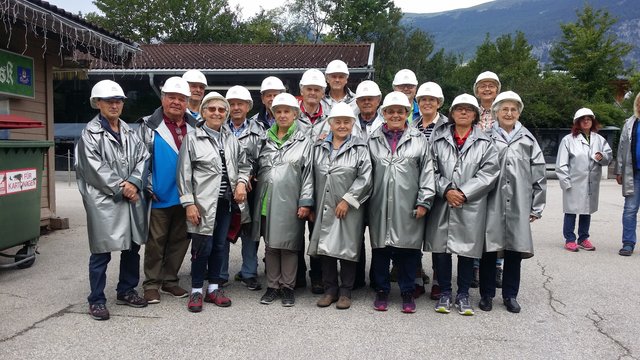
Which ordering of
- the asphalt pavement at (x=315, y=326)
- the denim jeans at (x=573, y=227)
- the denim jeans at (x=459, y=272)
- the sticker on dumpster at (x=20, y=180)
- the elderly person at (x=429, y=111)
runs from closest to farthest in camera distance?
the asphalt pavement at (x=315, y=326) → the denim jeans at (x=459, y=272) → the elderly person at (x=429, y=111) → the sticker on dumpster at (x=20, y=180) → the denim jeans at (x=573, y=227)

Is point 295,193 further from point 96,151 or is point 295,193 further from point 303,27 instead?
point 303,27

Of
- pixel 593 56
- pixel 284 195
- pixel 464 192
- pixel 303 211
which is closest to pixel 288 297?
pixel 303 211

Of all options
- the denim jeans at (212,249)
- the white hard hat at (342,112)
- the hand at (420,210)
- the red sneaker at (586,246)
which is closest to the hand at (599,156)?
the red sneaker at (586,246)

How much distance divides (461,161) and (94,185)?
9.86 ft

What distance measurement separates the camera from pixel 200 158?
4484mm

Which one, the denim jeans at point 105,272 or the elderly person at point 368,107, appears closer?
the denim jeans at point 105,272

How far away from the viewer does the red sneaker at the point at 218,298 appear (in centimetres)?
469

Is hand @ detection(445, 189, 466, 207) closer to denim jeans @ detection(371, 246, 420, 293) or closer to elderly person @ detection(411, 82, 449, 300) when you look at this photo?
denim jeans @ detection(371, 246, 420, 293)

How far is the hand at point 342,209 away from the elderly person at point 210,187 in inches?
33.4

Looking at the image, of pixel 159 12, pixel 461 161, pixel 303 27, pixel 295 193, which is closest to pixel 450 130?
pixel 461 161

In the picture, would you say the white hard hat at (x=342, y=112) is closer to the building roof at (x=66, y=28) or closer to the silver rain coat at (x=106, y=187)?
the silver rain coat at (x=106, y=187)

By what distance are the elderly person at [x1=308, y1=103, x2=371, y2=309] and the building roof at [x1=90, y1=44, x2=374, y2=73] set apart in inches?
471

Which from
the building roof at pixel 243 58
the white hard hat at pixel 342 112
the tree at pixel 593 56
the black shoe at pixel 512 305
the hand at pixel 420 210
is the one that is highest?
the tree at pixel 593 56

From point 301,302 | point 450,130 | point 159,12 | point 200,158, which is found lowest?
point 301,302
